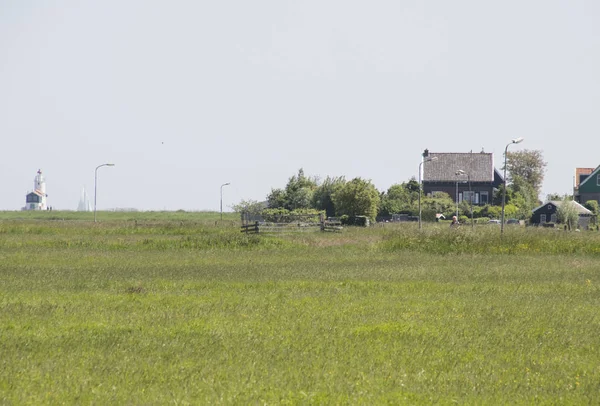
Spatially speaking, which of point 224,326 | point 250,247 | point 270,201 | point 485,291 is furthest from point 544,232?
point 270,201

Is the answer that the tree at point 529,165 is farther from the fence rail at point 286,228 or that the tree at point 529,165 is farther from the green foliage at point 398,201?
the fence rail at point 286,228

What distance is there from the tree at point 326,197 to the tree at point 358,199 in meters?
8.07

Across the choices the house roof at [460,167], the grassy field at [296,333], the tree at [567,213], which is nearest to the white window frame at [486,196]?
the house roof at [460,167]

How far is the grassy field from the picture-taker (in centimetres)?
1217

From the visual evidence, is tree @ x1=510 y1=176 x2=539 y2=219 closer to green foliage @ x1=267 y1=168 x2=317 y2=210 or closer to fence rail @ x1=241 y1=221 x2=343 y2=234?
green foliage @ x1=267 y1=168 x2=317 y2=210

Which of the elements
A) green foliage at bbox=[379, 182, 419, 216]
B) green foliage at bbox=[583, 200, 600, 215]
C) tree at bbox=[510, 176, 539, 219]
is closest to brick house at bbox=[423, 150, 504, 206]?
tree at bbox=[510, 176, 539, 219]

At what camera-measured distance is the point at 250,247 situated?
46406 millimetres

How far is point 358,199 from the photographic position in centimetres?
9244

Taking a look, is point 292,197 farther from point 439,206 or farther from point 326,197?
point 439,206

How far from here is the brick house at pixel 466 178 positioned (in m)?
121

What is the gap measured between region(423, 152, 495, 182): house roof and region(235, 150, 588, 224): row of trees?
364 cm

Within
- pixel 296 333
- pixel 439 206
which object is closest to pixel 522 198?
pixel 439 206

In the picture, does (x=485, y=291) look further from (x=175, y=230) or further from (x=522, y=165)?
(x=522, y=165)

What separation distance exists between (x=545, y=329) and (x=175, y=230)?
49.9m
